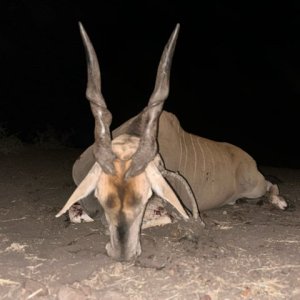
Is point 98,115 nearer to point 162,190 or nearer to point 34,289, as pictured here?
point 162,190

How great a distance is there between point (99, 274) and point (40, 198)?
7.05ft

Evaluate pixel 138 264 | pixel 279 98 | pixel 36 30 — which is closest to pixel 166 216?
pixel 138 264

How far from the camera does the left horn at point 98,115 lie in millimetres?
3166

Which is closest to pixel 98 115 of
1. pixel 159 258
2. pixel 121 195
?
pixel 121 195

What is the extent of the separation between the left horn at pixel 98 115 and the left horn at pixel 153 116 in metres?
0.16

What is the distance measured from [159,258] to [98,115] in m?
0.94

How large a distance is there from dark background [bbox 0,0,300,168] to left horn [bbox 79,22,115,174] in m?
7.70

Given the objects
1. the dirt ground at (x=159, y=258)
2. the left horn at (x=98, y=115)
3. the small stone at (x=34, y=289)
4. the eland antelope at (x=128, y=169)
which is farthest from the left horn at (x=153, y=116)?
the small stone at (x=34, y=289)

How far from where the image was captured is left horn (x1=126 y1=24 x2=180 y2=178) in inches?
123

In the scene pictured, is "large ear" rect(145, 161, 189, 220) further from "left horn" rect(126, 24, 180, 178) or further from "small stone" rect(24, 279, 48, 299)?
"small stone" rect(24, 279, 48, 299)

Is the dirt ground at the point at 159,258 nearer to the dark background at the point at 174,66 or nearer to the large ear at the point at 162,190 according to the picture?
the large ear at the point at 162,190

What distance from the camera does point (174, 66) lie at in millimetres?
19031

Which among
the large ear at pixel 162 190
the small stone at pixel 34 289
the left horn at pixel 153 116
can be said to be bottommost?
the small stone at pixel 34 289

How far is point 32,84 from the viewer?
508 inches
